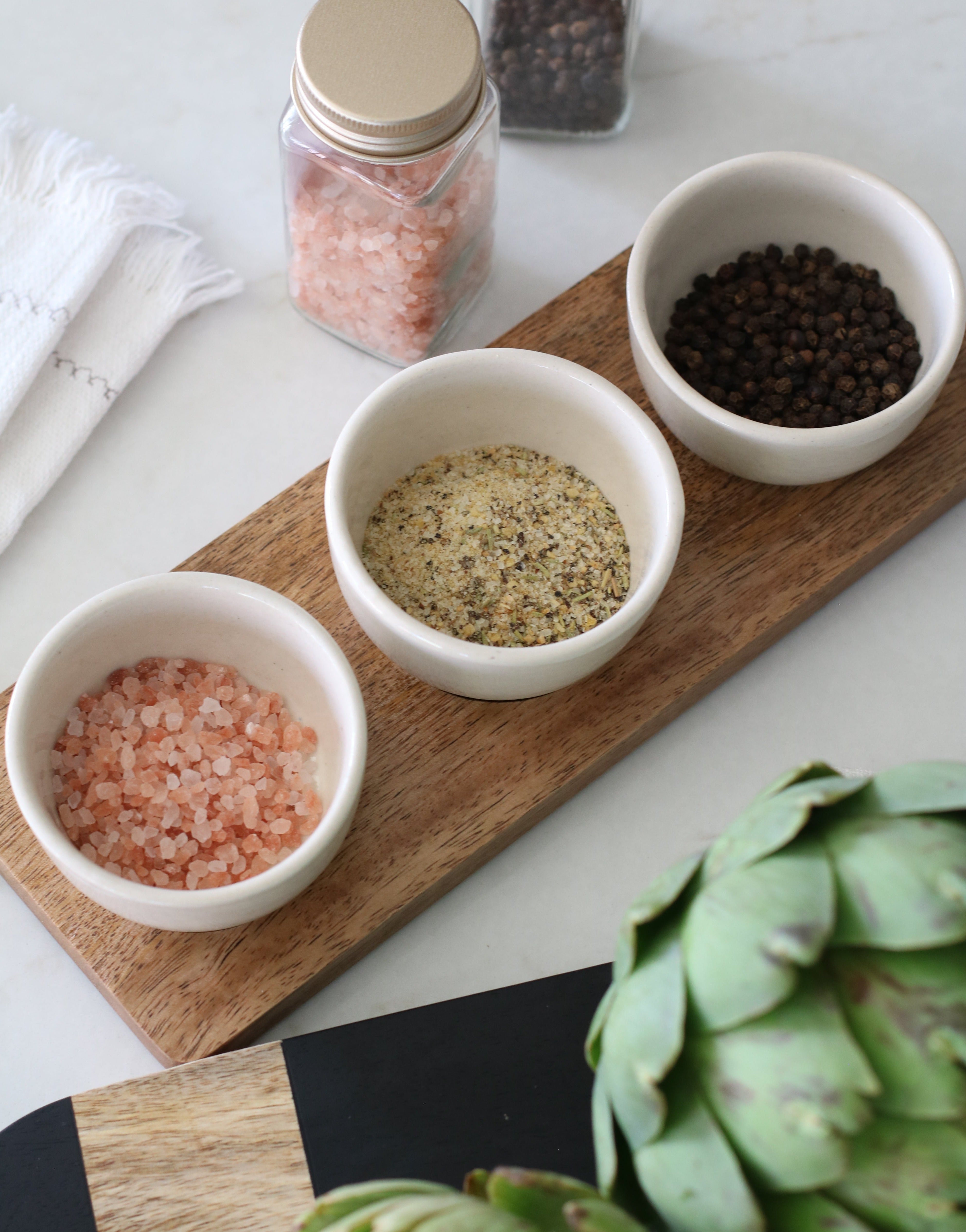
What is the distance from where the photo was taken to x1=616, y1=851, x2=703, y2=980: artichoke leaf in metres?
0.47

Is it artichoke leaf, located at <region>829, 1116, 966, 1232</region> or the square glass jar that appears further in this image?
the square glass jar

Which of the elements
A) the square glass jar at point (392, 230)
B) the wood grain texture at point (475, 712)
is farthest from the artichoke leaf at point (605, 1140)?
the square glass jar at point (392, 230)

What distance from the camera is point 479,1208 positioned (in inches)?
17.8

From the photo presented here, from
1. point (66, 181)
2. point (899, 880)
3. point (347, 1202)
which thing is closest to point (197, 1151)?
point (347, 1202)

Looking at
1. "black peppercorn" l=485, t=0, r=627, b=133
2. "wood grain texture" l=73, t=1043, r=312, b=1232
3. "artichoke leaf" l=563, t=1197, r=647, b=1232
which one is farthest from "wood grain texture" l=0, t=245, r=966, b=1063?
"artichoke leaf" l=563, t=1197, r=647, b=1232

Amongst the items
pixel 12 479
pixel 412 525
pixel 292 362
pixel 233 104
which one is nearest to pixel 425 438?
pixel 412 525

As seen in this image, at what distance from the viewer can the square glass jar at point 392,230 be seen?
71cm

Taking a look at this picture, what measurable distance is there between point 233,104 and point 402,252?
31 cm

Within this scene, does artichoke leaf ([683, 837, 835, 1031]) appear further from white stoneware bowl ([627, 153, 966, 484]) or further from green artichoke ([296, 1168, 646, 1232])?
white stoneware bowl ([627, 153, 966, 484])

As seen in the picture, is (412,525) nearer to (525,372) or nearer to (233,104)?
(525,372)

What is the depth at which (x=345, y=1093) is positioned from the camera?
0.63 m

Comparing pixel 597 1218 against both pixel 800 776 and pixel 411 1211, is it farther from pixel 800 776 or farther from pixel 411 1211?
pixel 800 776

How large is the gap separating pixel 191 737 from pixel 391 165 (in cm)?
33

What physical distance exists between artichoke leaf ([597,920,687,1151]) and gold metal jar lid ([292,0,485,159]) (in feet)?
1.44
